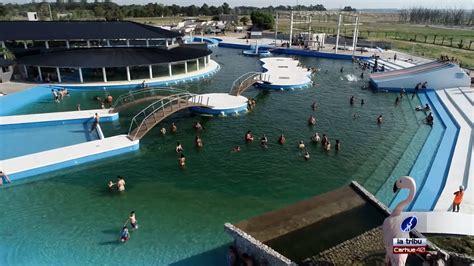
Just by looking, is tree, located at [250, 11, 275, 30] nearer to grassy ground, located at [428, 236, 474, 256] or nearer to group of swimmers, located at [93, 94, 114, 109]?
group of swimmers, located at [93, 94, 114, 109]

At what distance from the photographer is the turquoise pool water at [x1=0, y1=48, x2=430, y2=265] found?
14375 millimetres

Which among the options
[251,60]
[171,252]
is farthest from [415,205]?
[251,60]

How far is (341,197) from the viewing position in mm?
14852

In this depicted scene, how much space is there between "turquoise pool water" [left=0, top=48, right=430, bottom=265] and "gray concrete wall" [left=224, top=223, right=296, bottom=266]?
6.09 ft

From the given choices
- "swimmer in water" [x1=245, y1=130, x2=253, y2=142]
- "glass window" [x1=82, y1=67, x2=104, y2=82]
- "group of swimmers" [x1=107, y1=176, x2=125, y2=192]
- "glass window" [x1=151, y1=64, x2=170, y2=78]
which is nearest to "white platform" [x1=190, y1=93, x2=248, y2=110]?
"swimmer in water" [x1=245, y1=130, x2=253, y2=142]

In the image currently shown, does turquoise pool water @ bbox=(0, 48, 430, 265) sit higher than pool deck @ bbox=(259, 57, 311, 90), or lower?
lower

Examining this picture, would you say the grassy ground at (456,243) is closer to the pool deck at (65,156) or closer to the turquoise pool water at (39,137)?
the pool deck at (65,156)

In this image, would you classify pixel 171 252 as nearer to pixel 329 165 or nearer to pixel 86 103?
pixel 329 165

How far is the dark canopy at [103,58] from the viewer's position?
37344mm

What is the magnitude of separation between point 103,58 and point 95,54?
1481mm

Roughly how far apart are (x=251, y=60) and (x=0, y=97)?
118ft

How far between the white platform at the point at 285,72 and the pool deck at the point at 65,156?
21.3m

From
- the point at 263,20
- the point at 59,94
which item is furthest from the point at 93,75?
the point at 263,20

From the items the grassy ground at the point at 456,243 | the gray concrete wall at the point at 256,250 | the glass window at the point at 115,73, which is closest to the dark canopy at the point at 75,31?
the glass window at the point at 115,73
